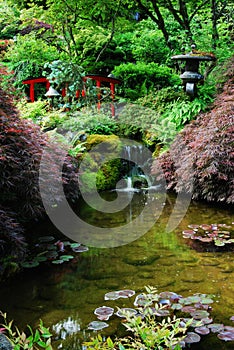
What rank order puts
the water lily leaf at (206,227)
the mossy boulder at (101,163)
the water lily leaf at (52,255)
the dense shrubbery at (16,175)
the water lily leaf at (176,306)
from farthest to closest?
the mossy boulder at (101,163), the water lily leaf at (206,227), the water lily leaf at (52,255), the dense shrubbery at (16,175), the water lily leaf at (176,306)

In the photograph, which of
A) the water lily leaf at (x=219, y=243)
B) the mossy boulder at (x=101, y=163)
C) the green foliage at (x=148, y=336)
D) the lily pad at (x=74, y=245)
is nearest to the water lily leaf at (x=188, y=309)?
the green foliage at (x=148, y=336)

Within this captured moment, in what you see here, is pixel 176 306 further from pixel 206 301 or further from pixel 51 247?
pixel 51 247

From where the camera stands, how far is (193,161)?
6.07 metres

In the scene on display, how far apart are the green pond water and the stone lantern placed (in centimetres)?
369

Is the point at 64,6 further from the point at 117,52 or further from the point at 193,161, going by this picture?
the point at 193,161

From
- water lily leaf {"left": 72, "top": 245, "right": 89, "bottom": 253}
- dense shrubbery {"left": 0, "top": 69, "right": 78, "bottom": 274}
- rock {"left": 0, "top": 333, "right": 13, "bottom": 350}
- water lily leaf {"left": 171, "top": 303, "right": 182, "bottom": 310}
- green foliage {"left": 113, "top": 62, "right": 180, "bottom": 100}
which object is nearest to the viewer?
rock {"left": 0, "top": 333, "right": 13, "bottom": 350}

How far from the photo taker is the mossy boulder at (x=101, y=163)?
685 cm

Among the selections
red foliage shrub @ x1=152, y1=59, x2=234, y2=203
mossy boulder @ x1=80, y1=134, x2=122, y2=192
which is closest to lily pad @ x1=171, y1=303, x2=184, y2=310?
red foliage shrub @ x1=152, y1=59, x2=234, y2=203

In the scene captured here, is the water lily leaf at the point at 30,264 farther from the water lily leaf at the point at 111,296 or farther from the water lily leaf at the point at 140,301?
the water lily leaf at the point at 140,301

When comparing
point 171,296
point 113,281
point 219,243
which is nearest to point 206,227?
point 219,243

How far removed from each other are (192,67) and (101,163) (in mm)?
2604

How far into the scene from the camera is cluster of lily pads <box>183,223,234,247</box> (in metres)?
4.23

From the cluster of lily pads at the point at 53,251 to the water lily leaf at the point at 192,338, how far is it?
5.53 feet

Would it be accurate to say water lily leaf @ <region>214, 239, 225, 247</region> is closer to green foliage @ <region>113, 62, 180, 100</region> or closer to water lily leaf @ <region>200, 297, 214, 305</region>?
water lily leaf @ <region>200, 297, 214, 305</region>
